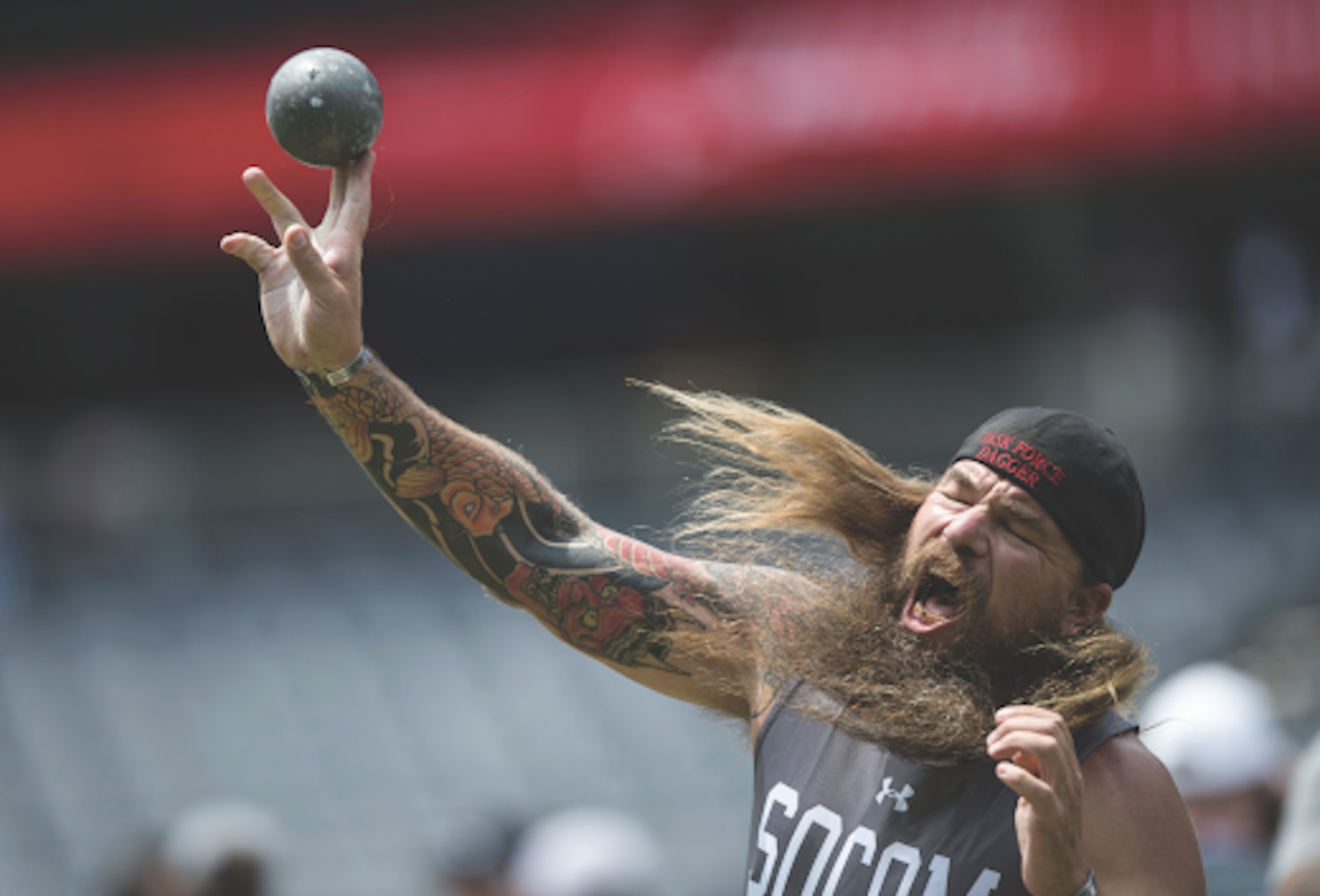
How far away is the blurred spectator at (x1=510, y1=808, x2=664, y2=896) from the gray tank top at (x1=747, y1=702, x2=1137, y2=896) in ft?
5.17

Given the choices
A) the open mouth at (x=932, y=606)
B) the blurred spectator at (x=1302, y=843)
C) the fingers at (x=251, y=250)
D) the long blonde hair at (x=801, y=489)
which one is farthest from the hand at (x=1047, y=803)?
the fingers at (x=251, y=250)

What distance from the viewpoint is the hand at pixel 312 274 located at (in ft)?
8.25

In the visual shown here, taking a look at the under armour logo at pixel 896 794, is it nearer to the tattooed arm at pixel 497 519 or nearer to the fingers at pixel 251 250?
the tattooed arm at pixel 497 519

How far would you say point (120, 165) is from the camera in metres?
12.0

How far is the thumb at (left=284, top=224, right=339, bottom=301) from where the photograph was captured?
245 cm

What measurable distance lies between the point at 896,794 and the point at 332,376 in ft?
4.14

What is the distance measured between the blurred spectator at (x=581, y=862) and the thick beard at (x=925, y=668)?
5.41 ft

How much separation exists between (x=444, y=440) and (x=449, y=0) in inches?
419

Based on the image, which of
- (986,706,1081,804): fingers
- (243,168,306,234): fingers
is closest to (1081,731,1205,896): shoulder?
(986,706,1081,804): fingers

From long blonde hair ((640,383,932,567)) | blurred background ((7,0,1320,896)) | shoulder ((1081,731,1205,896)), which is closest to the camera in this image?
shoulder ((1081,731,1205,896))

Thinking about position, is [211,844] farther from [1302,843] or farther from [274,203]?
[1302,843]

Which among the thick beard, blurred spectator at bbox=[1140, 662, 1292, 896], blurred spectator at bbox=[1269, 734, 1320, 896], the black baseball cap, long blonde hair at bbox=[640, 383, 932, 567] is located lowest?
blurred spectator at bbox=[1140, 662, 1292, 896]

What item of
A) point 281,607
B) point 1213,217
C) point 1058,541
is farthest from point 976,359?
point 1058,541

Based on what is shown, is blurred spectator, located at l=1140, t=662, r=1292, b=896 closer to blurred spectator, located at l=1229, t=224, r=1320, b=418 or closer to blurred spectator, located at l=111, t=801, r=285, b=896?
blurred spectator, located at l=111, t=801, r=285, b=896
